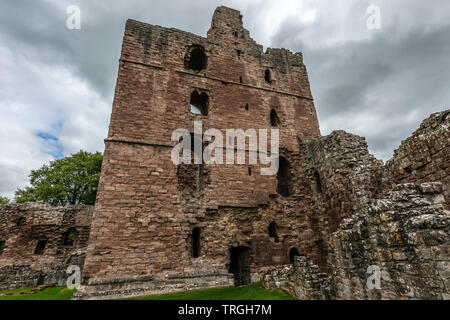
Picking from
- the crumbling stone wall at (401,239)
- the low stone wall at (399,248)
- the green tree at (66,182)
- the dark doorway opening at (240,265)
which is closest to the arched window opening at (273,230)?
the dark doorway opening at (240,265)

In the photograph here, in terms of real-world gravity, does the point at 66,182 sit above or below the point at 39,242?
above

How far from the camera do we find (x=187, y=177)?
948cm

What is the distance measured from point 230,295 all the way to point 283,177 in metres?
6.36

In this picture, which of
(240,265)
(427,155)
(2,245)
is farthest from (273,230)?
(2,245)

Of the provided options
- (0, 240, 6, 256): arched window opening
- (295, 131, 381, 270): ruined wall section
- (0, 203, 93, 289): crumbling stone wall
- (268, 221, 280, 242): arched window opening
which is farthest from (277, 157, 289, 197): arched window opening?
(0, 240, 6, 256): arched window opening

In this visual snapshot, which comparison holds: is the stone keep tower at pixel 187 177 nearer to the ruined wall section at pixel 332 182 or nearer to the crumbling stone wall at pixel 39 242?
the ruined wall section at pixel 332 182

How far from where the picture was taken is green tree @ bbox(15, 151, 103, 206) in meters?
20.3

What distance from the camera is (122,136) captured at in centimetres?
A: 861

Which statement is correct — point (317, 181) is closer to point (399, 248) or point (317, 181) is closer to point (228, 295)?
point (228, 295)

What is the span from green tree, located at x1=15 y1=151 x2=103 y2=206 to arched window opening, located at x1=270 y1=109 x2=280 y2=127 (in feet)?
53.7

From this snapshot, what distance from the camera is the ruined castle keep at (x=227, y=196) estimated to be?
456 cm

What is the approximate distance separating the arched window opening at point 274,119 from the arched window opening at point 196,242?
6.41 meters

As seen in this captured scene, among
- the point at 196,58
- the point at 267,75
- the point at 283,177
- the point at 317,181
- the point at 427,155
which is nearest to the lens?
the point at 427,155
